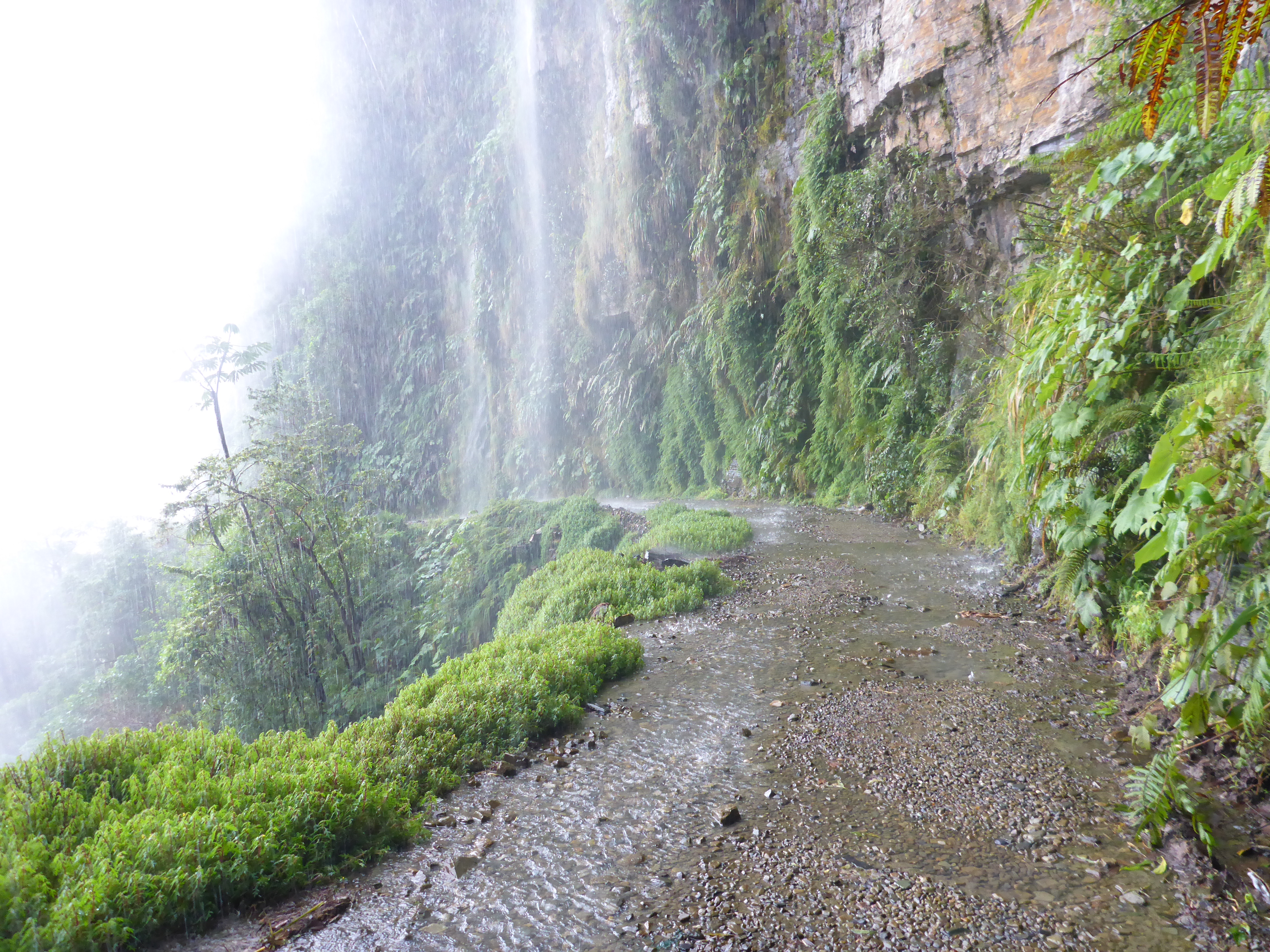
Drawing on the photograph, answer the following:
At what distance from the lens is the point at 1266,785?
228 centimetres

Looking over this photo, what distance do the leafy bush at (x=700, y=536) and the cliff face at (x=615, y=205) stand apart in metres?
3.84

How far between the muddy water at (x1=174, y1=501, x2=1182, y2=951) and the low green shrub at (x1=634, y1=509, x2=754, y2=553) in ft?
11.6

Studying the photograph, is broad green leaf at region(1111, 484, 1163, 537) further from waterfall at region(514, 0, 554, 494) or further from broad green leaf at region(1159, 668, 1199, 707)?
waterfall at region(514, 0, 554, 494)

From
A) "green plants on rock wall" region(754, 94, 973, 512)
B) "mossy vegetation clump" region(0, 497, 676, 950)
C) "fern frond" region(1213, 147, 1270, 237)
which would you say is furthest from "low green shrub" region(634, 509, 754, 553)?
"fern frond" region(1213, 147, 1270, 237)

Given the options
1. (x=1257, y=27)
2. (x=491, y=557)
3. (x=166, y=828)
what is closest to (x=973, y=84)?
(x=1257, y=27)

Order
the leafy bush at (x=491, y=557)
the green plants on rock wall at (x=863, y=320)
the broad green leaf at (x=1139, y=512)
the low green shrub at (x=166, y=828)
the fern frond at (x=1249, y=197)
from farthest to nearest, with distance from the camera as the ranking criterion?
the leafy bush at (x=491, y=557) < the green plants on rock wall at (x=863, y=320) < the broad green leaf at (x=1139, y=512) < the low green shrub at (x=166, y=828) < the fern frond at (x=1249, y=197)

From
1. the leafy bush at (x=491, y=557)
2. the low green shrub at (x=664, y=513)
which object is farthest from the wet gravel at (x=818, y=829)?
the leafy bush at (x=491, y=557)

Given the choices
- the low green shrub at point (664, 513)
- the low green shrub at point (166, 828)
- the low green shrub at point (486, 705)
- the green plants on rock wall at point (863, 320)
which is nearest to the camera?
the low green shrub at point (166, 828)

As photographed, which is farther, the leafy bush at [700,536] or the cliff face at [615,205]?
the cliff face at [615,205]

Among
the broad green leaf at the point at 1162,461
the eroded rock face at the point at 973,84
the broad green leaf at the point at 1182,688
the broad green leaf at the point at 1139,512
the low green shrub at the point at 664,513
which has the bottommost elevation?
the low green shrub at the point at 664,513

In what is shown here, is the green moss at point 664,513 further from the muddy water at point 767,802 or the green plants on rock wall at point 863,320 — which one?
the muddy water at point 767,802

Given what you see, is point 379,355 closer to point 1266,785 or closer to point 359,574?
point 359,574

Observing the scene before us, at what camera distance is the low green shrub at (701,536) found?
8703 mm

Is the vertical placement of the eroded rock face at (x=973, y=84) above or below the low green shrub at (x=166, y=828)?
above
